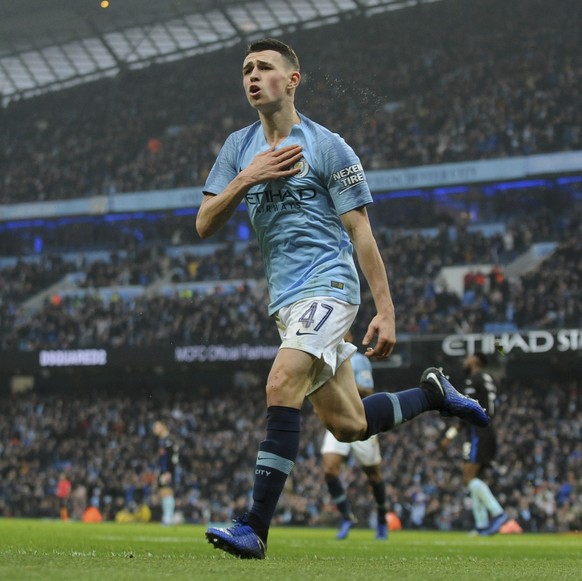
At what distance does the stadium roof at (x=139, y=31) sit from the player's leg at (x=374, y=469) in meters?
19.7

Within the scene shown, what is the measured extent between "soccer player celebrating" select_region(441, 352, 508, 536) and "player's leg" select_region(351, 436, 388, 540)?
0.78 meters

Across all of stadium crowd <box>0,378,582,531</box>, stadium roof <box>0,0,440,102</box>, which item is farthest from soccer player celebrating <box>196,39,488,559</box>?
stadium roof <box>0,0,440,102</box>

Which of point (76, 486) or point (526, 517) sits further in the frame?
point (76, 486)

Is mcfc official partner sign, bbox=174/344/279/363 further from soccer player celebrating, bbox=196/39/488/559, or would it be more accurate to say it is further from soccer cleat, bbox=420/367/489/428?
soccer player celebrating, bbox=196/39/488/559

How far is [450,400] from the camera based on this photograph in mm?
6004

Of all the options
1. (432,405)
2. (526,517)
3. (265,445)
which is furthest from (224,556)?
(526,517)

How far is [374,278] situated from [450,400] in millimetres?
1242

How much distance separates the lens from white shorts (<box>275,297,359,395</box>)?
16.2 feet

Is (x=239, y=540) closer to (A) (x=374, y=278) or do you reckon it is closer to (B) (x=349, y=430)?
(B) (x=349, y=430)

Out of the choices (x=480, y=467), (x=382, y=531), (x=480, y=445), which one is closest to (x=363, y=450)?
(x=382, y=531)

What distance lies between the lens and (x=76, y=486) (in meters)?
30.1

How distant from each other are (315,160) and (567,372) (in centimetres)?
2490

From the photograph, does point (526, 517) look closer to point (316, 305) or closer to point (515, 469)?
point (515, 469)

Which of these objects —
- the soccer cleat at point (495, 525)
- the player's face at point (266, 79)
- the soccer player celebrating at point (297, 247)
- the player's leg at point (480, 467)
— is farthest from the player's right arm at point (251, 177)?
the soccer cleat at point (495, 525)
